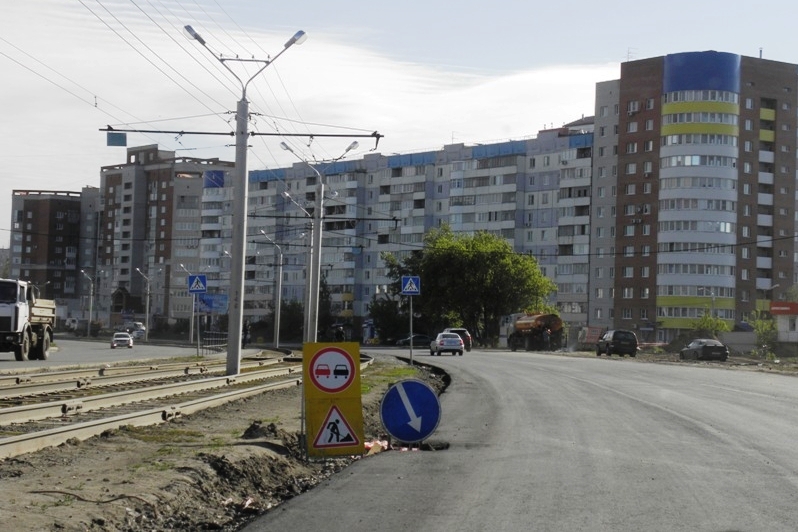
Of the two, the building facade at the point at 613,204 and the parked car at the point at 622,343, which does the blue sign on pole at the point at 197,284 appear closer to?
the parked car at the point at 622,343

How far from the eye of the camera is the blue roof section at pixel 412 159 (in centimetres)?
13512

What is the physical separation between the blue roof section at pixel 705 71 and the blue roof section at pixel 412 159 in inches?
1379

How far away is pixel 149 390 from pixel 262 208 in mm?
125210

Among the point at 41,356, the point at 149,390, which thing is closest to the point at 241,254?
the point at 149,390

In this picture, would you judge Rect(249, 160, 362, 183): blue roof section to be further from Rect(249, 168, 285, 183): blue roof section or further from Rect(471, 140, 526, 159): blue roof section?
Rect(471, 140, 526, 159): blue roof section

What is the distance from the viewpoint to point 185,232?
162375 millimetres

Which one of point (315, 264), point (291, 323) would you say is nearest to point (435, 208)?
point (291, 323)

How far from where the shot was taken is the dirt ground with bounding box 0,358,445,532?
846 cm

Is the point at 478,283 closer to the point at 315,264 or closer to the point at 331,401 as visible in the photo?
the point at 315,264

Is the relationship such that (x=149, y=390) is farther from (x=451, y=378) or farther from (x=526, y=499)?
(x=451, y=378)

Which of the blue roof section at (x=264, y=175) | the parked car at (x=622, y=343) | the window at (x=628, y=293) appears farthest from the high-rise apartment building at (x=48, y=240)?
the parked car at (x=622, y=343)

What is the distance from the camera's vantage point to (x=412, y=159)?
13650cm

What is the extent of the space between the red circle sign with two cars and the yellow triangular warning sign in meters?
0.26

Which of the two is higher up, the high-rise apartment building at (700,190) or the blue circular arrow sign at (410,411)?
the high-rise apartment building at (700,190)
